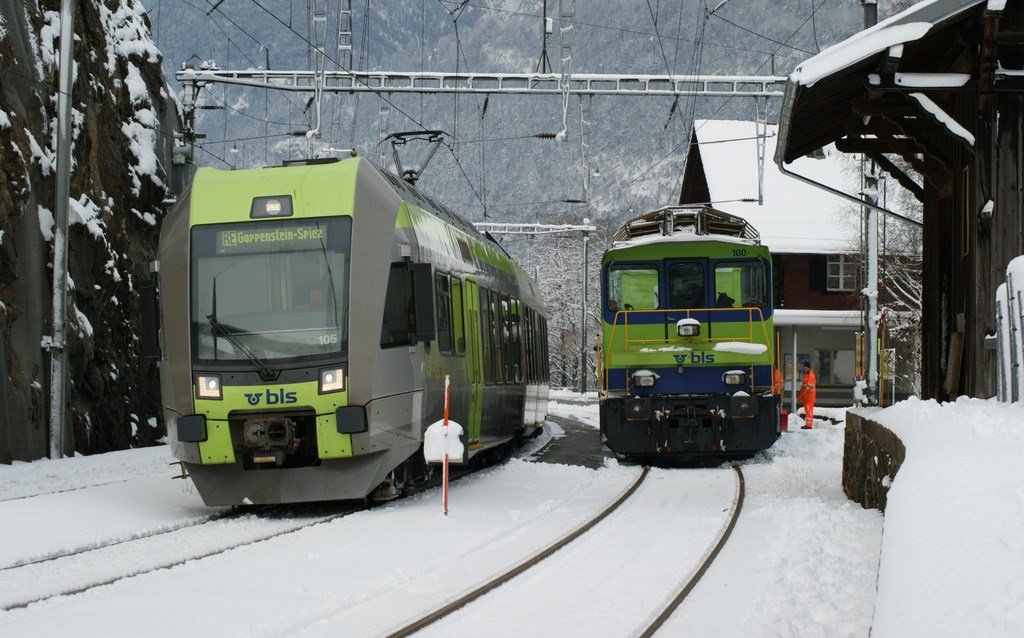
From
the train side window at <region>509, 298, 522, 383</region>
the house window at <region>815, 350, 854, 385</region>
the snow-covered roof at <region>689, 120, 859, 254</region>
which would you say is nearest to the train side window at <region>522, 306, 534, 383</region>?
the train side window at <region>509, 298, 522, 383</region>

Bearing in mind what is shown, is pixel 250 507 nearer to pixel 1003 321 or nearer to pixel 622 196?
pixel 1003 321

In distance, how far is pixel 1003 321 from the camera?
29.4ft

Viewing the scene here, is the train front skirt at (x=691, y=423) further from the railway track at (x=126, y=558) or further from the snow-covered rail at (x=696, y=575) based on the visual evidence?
the railway track at (x=126, y=558)

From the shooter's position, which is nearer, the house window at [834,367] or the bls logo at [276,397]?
the bls logo at [276,397]

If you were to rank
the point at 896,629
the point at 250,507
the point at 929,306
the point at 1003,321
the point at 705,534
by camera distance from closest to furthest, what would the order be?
the point at 896,629 < the point at 1003,321 < the point at 705,534 < the point at 250,507 < the point at 929,306

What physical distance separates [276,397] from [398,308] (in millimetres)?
1465

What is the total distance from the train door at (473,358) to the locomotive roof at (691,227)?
158 inches

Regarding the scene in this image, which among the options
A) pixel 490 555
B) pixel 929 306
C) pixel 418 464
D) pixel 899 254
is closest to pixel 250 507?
pixel 418 464

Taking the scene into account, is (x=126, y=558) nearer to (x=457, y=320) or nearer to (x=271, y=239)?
(x=271, y=239)

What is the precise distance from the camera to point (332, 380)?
37.0ft

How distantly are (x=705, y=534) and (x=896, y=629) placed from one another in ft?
22.1

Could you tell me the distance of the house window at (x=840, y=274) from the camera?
44531mm

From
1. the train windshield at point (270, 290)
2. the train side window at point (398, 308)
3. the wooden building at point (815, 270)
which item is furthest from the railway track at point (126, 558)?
the wooden building at point (815, 270)

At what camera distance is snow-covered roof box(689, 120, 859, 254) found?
145 ft
